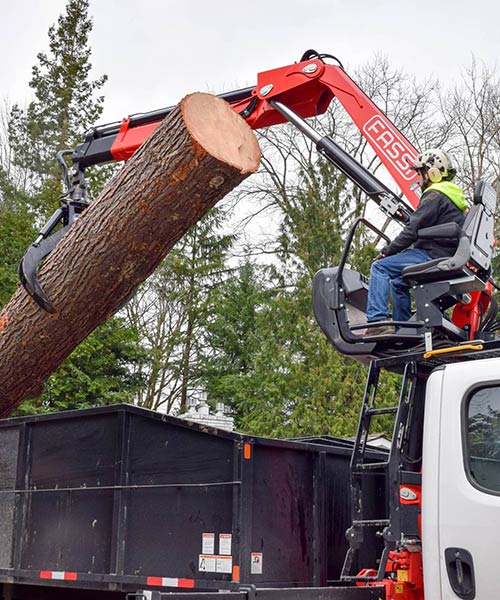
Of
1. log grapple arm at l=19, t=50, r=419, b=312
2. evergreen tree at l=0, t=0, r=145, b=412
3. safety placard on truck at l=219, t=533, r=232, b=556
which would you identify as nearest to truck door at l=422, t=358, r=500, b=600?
safety placard on truck at l=219, t=533, r=232, b=556

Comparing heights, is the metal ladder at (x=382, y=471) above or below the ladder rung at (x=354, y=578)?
above

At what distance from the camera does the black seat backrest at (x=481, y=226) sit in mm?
4957

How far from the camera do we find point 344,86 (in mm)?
6176

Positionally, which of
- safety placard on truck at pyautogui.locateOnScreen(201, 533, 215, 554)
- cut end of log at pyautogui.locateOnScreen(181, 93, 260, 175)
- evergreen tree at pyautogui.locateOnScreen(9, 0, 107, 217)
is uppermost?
evergreen tree at pyautogui.locateOnScreen(9, 0, 107, 217)

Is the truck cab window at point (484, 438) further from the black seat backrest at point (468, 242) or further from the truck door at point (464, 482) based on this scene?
the black seat backrest at point (468, 242)

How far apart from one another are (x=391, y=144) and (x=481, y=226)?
1143mm

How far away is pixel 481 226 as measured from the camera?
5.05m

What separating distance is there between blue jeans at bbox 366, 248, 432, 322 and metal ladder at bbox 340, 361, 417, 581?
36 cm

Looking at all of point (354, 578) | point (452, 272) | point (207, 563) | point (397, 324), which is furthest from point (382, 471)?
point (452, 272)

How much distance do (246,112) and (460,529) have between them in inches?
140

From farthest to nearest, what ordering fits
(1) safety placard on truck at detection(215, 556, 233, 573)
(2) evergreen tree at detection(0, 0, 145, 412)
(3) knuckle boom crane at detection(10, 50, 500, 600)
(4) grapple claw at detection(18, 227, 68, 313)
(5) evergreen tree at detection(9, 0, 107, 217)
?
1. (5) evergreen tree at detection(9, 0, 107, 217)
2. (2) evergreen tree at detection(0, 0, 145, 412)
3. (4) grapple claw at detection(18, 227, 68, 313)
4. (1) safety placard on truck at detection(215, 556, 233, 573)
5. (3) knuckle boom crane at detection(10, 50, 500, 600)

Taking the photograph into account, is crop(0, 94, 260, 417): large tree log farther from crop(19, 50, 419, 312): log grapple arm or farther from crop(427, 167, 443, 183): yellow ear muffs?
crop(427, 167, 443, 183): yellow ear muffs

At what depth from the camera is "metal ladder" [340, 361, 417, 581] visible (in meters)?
4.29

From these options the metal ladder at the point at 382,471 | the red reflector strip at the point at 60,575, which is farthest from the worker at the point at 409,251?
the red reflector strip at the point at 60,575
